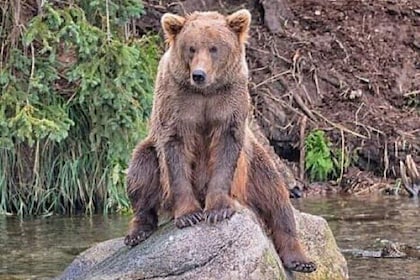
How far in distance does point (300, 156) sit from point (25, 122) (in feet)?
14.6

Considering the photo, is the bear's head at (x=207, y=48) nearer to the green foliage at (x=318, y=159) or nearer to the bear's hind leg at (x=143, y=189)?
the bear's hind leg at (x=143, y=189)

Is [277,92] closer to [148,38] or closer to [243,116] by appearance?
[148,38]

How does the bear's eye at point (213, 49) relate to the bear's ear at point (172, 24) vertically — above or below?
below

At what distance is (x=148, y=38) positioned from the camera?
40.1 feet

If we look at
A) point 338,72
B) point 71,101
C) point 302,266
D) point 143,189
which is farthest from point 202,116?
point 338,72

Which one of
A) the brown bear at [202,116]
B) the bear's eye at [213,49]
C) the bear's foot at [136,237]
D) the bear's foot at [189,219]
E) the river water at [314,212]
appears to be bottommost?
the river water at [314,212]

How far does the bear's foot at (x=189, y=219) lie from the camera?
242 inches

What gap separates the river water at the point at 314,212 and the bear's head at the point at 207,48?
2576 mm

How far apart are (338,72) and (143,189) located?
30.2 feet

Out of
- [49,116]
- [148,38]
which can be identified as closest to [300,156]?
[148,38]

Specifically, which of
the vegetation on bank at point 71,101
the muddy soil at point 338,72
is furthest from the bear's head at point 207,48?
the muddy soil at point 338,72

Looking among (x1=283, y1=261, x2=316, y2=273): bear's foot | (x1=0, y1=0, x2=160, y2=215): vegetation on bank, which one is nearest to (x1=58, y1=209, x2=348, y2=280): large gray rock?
(x1=283, y1=261, x2=316, y2=273): bear's foot

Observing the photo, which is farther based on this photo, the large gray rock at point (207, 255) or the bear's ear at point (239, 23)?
the bear's ear at point (239, 23)

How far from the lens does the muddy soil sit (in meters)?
14.3
